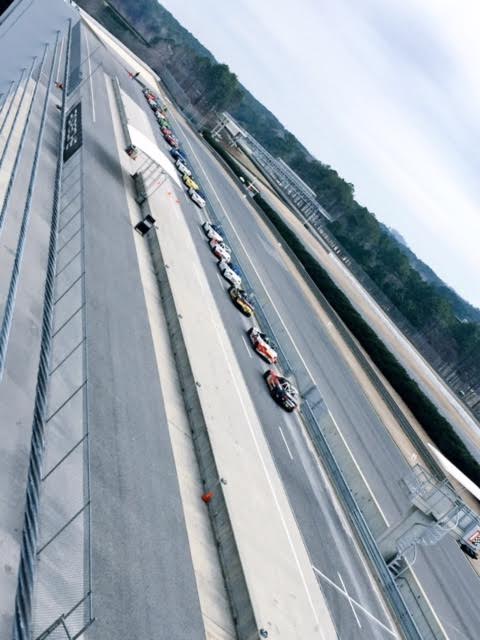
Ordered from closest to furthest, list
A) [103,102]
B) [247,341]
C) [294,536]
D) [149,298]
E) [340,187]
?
[294,536], [149,298], [247,341], [103,102], [340,187]

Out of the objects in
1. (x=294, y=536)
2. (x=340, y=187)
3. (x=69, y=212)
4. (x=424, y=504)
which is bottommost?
(x=294, y=536)

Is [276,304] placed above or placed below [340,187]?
below

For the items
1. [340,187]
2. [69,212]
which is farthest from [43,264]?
[340,187]

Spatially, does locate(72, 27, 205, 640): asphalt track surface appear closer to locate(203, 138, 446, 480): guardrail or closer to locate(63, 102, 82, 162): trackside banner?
locate(63, 102, 82, 162): trackside banner

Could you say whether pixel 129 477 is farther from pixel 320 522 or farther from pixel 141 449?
pixel 320 522

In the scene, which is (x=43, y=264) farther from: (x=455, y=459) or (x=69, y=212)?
(x=455, y=459)

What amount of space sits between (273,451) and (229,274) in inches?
823

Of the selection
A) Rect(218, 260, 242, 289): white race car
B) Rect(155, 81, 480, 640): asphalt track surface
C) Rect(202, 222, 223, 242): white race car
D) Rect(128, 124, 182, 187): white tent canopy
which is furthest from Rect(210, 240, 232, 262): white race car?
→ Rect(128, 124, 182, 187): white tent canopy

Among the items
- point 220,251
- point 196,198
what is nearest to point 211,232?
point 220,251

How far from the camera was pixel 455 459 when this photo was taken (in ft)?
191

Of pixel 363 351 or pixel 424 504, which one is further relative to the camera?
pixel 363 351

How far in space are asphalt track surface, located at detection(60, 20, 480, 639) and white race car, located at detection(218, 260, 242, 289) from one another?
1.08 m

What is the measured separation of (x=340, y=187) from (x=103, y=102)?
12723 cm

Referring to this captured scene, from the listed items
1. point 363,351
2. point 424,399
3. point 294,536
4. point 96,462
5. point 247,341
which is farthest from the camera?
point 363,351
